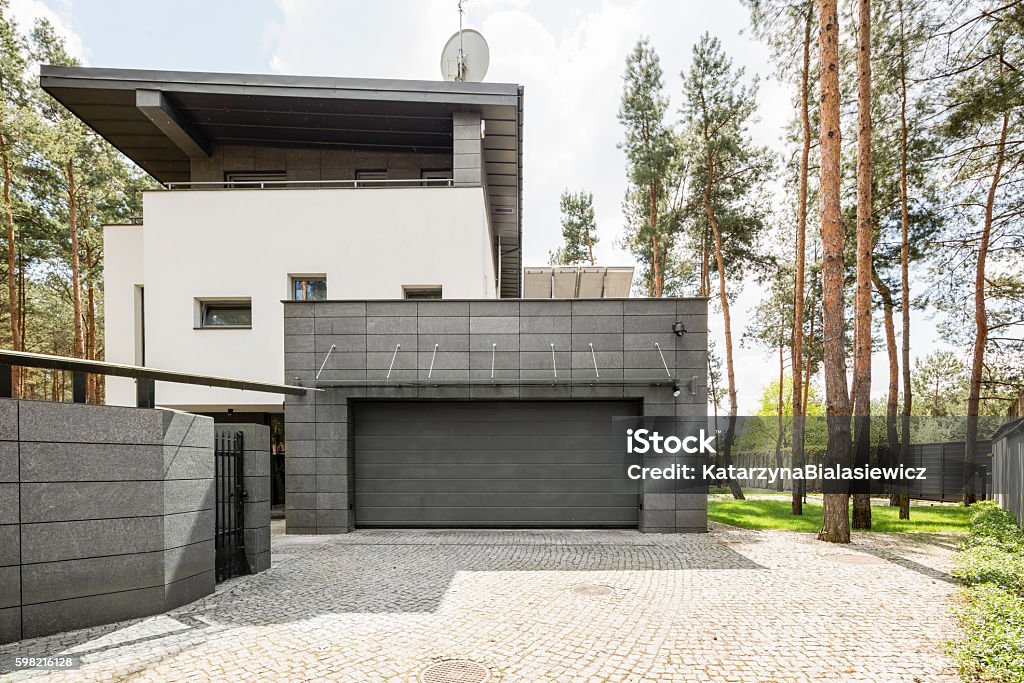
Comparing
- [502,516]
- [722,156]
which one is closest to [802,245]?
[722,156]

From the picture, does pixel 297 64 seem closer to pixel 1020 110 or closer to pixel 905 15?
pixel 905 15

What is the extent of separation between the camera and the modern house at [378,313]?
426 inches

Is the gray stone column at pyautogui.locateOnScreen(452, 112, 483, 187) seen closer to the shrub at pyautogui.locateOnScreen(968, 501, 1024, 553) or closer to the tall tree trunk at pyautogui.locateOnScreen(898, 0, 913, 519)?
the tall tree trunk at pyautogui.locateOnScreen(898, 0, 913, 519)

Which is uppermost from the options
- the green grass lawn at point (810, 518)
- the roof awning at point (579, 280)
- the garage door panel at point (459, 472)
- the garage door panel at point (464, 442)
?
the roof awning at point (579, 280)

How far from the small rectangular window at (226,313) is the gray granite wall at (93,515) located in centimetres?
769

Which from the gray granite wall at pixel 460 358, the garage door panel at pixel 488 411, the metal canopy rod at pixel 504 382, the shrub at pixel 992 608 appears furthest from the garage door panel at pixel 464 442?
the shrub at pixel 992 608

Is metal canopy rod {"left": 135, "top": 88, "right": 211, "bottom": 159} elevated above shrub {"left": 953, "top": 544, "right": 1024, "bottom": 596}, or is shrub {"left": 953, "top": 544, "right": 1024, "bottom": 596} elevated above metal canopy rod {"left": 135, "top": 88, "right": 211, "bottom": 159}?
metal canopy rod {"left": 135, "top": 88, "right": 211, "bottom": 159}

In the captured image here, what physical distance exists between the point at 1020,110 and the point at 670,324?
1029 cm

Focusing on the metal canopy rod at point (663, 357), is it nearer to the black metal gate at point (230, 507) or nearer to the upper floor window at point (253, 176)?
the black metal gate at point (230, 507)

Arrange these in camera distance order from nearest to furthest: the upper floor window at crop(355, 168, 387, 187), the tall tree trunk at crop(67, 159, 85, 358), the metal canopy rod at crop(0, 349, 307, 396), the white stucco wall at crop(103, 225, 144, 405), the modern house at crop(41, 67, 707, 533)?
the metal canopy rod at crop(0, 349, 307, 396) → the modern house at crop(41, 67, 707, 533) → the white stucco wall at crop(103, 225, 144, 405) → the upper floor window at crop(355, 168, 387, 187) → the tall tree trunk at crop(67, 159, 85, 358)

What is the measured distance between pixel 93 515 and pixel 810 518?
581 inches

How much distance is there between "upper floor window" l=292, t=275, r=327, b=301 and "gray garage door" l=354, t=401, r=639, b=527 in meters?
3.82

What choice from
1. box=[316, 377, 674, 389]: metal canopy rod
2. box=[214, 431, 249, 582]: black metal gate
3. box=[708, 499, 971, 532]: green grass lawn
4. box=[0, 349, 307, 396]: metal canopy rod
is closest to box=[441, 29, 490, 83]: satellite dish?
box=[316, 377, 674, 389]: metal canopy rod

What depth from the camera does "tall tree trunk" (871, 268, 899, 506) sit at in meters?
15.1
